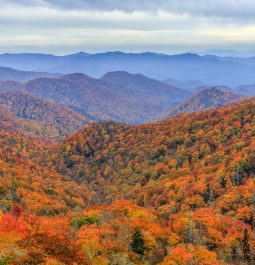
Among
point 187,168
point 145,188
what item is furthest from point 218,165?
point 145,188

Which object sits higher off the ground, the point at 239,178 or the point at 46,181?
the point at 239,178

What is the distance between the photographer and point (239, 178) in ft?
455

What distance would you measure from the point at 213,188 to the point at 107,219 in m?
59.6

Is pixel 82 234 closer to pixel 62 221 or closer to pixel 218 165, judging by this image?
pixel 62 221

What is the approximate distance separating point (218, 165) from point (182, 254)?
3860 inches

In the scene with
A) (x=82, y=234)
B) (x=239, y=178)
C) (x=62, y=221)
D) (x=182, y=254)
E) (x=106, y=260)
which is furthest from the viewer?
(x=239, y=178)

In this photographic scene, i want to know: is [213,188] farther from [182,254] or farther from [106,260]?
[106,260]

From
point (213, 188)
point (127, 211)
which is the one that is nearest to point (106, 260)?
point (127, 211)

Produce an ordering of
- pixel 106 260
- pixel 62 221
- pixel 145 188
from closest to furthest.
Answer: pixel 106 260
pixel 62 221
pixel 145 188

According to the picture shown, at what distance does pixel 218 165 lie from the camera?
159875 mm

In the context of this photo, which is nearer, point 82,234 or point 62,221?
point 82,234

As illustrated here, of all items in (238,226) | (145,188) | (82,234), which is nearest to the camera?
(82,234)

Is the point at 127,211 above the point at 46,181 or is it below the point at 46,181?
above

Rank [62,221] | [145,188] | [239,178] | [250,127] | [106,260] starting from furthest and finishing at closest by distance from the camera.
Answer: [250,127], [145,188], [239,178], [62,221], [106,260]
